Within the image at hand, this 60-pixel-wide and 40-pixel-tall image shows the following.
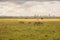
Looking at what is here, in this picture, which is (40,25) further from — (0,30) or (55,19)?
(0,30)

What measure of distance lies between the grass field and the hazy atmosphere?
0.45 feet

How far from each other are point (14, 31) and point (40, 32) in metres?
0.20

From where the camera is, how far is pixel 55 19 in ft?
4.47

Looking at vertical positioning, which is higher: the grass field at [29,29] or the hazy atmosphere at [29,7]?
the hazy atmosphere at [29,7]

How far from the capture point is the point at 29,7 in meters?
1.58

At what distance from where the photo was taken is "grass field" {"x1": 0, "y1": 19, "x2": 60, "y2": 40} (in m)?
1.12

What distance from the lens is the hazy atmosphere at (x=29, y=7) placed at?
147 cm

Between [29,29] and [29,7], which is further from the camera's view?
[29,7]

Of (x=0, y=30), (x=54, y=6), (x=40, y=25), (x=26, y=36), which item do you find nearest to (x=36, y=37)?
(x=26, y=36)

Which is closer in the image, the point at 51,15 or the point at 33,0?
the point at 51,15

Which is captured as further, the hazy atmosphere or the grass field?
the hazy atmosphere

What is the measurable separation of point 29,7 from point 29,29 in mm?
411

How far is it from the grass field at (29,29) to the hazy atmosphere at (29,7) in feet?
0.45

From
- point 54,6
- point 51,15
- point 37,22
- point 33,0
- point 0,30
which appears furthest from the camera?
point 33,0
